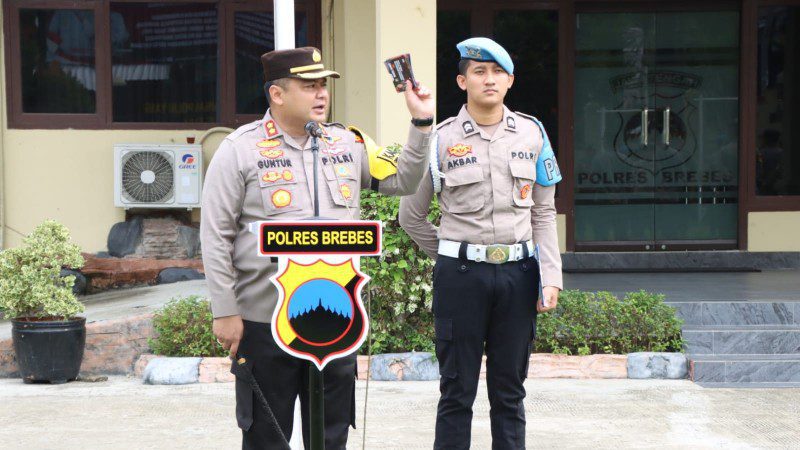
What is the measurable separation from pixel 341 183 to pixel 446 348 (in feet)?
3.37

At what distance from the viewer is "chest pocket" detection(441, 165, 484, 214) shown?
15.3ft

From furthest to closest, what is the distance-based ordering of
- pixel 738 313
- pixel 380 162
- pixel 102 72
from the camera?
pixel 102 72, pixel 738 313, pixel 380 162

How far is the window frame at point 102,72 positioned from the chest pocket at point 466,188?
6.37 metres

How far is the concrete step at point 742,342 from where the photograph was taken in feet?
25.0

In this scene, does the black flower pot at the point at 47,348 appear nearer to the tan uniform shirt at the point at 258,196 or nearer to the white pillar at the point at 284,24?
the white pillar at the point at 284,24

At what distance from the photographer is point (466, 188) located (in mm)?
4691

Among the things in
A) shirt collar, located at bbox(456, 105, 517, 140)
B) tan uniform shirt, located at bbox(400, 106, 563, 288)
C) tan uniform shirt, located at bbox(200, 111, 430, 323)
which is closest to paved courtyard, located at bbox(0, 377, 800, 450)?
tan uniform shirt, located at bbox(400, 106, 563, 288)

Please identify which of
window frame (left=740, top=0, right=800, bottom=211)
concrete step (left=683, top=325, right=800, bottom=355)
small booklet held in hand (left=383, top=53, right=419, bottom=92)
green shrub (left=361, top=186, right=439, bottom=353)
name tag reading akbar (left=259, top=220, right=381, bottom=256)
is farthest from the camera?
window frame (left=740, top=0, right=800, bottom=211)

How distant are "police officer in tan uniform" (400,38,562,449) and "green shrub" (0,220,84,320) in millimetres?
3488

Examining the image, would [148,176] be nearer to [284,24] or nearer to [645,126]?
[645,126]

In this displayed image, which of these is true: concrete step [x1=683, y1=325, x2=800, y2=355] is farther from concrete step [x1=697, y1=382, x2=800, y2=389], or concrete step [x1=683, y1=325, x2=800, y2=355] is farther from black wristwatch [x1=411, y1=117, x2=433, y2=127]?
black wristwatch [x1=411, y1=117, x2=433, y2=127]

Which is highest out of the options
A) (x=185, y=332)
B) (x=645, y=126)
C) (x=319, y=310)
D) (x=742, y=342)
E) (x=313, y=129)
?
(x=645, y=126)

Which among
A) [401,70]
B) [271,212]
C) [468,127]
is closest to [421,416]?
[468,127]

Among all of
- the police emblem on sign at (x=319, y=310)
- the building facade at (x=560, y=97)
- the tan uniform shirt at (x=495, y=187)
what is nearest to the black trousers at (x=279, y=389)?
the police emblem on sign at (x=319, y=310)
